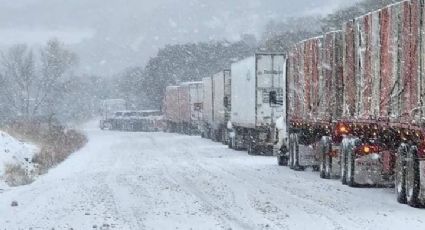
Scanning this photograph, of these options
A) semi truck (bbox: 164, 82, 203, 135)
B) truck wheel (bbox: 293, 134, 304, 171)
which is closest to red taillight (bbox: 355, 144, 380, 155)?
truck wheel (bbox: 293, 134, 304, 171)

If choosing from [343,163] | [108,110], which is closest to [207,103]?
[343,163]

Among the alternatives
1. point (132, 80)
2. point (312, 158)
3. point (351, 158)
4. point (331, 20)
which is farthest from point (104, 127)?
point (132, 80)

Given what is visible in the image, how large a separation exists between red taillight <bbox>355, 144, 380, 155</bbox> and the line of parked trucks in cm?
2

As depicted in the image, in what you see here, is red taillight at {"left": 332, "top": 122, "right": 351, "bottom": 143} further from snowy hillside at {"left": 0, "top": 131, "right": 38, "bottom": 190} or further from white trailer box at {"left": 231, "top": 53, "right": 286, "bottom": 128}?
white trailer box at {"left": 231, "top": 53, "right": 286, "bottom": 128}

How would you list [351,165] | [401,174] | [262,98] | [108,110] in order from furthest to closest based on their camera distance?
[108,110]
[262,98]
[351,165]
[401,174]

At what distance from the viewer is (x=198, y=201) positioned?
620 inches

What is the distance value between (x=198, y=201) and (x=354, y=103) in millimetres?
5015

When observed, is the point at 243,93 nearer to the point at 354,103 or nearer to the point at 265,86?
the point at 265,86

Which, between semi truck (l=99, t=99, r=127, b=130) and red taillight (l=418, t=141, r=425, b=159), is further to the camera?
semi truck (l=99, t=99, r=127, b=130)

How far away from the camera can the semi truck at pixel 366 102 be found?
14305 mm

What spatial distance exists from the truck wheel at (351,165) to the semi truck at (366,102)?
0.07 ft

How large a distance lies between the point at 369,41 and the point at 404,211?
4.52 metres

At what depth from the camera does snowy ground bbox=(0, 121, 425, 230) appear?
12680 mm

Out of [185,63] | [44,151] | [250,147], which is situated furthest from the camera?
[185,63]
